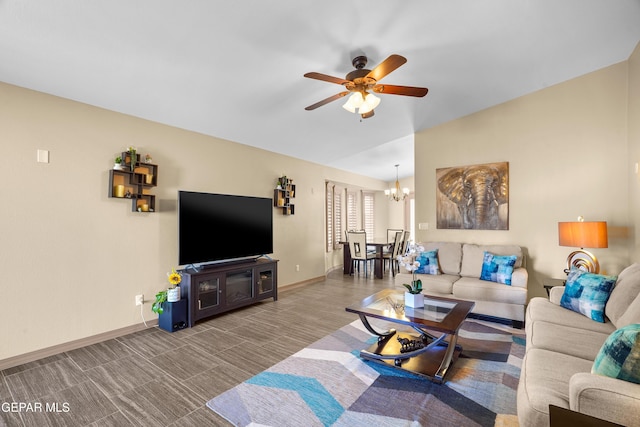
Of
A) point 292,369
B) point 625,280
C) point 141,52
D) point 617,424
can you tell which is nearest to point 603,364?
point 617,424

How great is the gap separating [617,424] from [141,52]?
374 cm

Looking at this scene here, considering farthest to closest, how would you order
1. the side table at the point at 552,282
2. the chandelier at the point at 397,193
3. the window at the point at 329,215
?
1. the chandelier at the point at 397,193
2. the window at the point at 329,215
3. the side table at the point at 552,282

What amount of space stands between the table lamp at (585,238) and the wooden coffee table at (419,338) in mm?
1572

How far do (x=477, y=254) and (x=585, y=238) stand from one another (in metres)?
1.28

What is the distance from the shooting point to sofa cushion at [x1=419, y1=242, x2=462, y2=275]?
14.7 feet

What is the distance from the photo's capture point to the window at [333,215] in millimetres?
7535

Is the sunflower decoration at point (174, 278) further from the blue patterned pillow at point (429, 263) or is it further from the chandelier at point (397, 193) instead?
the chandelier at point (397, 193)

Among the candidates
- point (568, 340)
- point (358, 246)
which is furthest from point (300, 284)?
point (568, 340)

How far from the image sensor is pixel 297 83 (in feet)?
10.9

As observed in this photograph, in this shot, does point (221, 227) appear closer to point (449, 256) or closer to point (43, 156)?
point (43, 156)

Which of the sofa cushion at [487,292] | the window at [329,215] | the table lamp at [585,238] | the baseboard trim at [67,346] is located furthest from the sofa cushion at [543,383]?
the window at [329,215]

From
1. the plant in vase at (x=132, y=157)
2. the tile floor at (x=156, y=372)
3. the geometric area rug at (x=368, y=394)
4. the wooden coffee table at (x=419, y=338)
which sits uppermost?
the plant in vase at (x=132, y=157)

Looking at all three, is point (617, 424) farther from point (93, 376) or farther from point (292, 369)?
point (93, 376)

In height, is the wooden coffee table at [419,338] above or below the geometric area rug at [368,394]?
above
